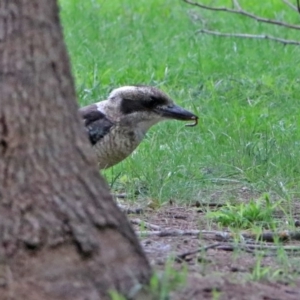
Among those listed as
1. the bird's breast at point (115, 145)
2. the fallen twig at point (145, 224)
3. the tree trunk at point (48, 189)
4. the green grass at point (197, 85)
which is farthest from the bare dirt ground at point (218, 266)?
the green grass at point (197, 85)

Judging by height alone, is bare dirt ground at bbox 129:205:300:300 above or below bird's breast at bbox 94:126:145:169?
below

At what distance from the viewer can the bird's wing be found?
22.8 feet

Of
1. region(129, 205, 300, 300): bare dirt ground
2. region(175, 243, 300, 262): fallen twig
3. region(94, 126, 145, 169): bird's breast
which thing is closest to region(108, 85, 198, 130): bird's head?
region(94, 126, 145, 169): bird's breast

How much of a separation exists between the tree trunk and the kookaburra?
113 inches

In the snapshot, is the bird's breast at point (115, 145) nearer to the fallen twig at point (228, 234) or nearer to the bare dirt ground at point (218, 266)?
the bare dirt ground at point (218, 266)

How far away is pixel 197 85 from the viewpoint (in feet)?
34.5

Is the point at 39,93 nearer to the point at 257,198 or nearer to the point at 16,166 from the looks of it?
the point at 16,166

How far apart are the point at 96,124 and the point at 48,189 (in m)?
3.07

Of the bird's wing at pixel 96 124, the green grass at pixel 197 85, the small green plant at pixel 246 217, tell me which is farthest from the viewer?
the green grass at pixel 197 85

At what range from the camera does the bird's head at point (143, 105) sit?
718 centimetres

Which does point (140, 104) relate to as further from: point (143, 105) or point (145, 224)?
point (145, 224)

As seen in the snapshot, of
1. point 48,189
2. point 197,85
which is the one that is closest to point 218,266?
point 48,189

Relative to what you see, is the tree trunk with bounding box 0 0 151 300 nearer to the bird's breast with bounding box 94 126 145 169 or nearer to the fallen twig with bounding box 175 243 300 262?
the fallen twig with bounding box 175 243 300 262

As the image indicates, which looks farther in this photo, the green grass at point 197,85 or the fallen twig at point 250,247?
the green grass at point 197,85
